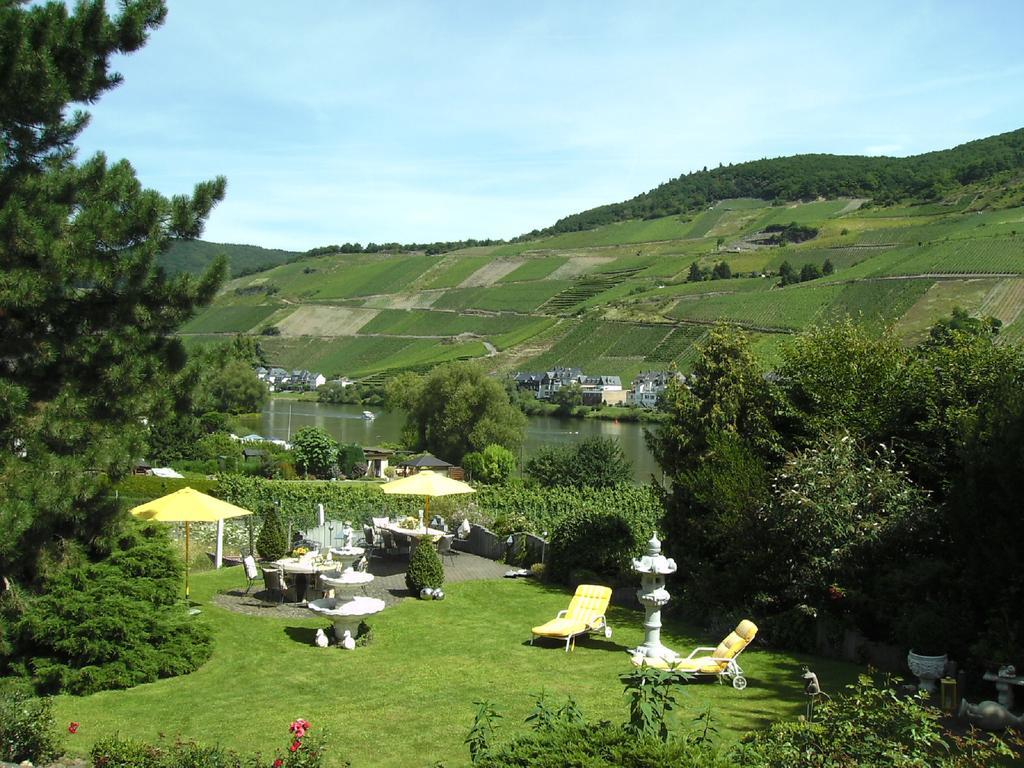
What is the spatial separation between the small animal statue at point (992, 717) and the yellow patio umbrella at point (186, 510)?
35.2 feet

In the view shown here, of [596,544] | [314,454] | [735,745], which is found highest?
[735,745]

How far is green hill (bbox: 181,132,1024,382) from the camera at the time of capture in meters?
89.8

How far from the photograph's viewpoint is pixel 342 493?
26.3 meters

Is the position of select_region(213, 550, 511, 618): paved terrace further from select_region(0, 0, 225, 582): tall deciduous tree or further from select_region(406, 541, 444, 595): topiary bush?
select_region(0, 0, 225, 582): tall deciduous tree

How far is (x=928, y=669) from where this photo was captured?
348 inches

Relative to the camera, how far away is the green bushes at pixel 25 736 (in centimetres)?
676

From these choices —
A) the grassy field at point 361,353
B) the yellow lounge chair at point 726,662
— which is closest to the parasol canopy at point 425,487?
the yellow lounge chair at point 726,662

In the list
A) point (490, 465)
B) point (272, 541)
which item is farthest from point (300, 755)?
point (490, 465)

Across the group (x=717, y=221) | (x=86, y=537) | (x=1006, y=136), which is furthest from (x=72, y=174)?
(x=1006, y=136)

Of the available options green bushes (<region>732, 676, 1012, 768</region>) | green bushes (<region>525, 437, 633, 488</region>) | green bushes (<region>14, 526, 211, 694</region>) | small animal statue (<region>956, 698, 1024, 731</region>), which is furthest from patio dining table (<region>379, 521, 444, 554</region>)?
green bushes (<region>732, 676, 1012, 768</region>)

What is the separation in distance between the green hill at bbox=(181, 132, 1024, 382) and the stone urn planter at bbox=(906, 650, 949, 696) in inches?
2078

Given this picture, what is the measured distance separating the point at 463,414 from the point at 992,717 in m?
41.7

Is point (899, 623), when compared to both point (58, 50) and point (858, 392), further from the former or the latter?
point (58, 50)

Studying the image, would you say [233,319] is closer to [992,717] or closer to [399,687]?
[399,687]
